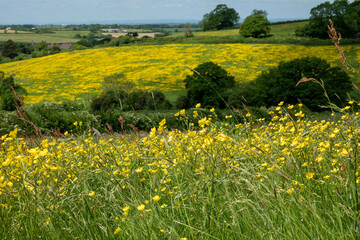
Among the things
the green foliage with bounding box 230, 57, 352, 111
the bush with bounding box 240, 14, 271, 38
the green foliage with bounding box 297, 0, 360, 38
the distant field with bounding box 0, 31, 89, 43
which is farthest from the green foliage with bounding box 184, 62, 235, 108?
the distant field with bounding box 0, 31, 89, 43

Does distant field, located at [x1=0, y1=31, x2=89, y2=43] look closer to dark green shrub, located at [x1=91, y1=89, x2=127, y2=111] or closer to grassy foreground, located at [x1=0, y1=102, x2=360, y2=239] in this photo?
dark green shrub, located at [x1=91, y1=89, x2=127, y2=111]

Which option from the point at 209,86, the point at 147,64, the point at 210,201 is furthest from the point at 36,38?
the point at 210,201

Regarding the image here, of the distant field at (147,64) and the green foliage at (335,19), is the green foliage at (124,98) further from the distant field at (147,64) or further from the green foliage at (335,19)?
the green foliage at (335,19)

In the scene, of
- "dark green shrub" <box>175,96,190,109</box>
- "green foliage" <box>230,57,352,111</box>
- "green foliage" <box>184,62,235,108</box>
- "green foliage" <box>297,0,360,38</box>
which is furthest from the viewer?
"green foliage" <box>297,0,360,38</box>

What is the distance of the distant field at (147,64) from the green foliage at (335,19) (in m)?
6.53

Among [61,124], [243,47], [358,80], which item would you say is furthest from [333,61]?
[61,124]

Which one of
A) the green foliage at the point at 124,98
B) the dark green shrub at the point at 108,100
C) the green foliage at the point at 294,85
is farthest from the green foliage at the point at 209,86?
the dark green shrub at the point at 108,100

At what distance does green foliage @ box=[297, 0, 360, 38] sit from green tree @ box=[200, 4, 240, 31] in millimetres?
31765

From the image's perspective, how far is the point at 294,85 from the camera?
22094 millimetres

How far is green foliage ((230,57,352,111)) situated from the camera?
71.9ft

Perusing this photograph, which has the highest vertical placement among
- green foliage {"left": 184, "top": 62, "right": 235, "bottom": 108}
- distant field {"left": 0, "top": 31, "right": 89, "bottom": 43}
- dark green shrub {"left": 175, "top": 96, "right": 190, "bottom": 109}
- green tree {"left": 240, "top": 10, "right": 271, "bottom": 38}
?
green tree {"left": 240, "top": 10, "right": 271, "bottom": 38}

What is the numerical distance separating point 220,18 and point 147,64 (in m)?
44.5

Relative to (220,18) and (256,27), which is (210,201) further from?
(220,18)

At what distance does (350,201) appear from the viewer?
2307 millimetres
